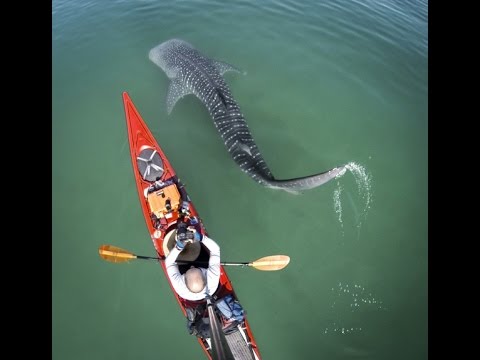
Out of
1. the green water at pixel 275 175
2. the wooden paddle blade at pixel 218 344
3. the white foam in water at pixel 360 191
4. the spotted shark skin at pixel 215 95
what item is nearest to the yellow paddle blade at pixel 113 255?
the green water at pixel 275 175

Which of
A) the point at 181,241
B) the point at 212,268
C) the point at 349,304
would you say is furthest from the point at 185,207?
the point at 349,304

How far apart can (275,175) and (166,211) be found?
122 inches

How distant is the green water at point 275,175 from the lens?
6.64m

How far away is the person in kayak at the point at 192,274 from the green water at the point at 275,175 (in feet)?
4.15

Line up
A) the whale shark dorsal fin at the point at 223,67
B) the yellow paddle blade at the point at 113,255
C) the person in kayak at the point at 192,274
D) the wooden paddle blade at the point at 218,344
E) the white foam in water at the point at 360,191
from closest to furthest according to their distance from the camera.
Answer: the wooden paddle blade at the point at 218,344 → the person in kayak at the point at 192,274 → the yellow paddle blade at the point at 113,255 → the white foam in water at the point at 360,191 → the whale shark dorsal fin at the point at 223,67

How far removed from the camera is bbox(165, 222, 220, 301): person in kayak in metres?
5.52

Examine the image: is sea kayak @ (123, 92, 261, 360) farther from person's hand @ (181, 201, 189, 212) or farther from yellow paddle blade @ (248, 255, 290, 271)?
yellow paddle blade @ (248, 255, 290, 271)

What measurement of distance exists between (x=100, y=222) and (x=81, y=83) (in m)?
5.71

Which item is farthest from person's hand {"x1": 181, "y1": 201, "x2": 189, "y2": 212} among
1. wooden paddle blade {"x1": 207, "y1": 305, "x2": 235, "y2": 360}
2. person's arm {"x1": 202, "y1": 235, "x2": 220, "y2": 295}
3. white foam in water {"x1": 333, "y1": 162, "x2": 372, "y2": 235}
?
white foam in water {"x1": 333, "y1": 162, "x2": 372, "y2": 235}

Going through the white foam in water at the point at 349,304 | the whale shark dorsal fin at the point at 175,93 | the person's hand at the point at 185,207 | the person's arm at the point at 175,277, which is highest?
the whale shark dorsal fin at the point at 175,93

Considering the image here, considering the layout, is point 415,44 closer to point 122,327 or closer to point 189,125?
point 189,125

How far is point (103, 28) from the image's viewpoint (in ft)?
41.7

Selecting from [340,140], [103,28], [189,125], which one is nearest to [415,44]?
[340,140]

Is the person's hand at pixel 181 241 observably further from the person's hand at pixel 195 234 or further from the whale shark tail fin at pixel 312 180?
the whale shark tail fin at pixel 312 180
